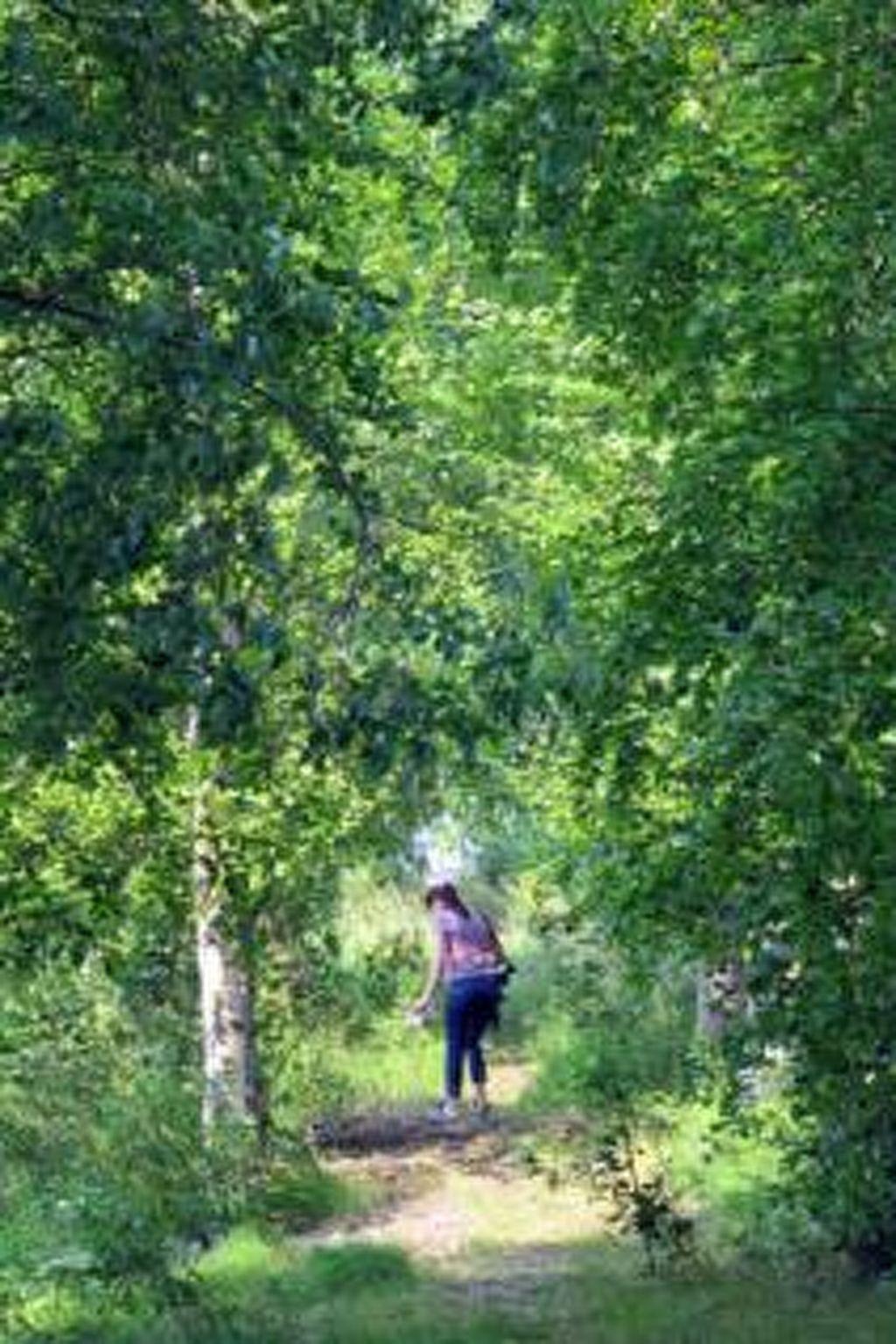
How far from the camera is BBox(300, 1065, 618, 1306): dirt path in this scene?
11.5 metres

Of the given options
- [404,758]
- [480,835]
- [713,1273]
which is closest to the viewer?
[404,758]

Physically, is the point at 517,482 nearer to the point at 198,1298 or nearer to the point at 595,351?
the point at 595,351

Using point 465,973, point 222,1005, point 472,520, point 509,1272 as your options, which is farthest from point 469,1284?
point 465,973

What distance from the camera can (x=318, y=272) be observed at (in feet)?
20.1

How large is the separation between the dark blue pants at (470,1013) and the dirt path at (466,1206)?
50cm

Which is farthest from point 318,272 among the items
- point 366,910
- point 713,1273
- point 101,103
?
point 366,910

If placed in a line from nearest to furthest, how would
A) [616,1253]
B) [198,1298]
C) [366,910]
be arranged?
1. [198,1298]
2. [616,1253]
3. [366,910]

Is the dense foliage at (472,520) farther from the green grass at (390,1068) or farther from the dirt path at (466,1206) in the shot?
the green grass at (390,1068)

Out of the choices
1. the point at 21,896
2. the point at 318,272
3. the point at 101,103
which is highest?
the point at 101,103

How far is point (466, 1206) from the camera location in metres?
13.1

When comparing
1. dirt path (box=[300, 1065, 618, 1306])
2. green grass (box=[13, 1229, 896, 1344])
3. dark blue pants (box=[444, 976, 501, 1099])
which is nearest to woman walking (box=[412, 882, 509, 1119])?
dark blue pants (box=[444, 976, 501, 1099])

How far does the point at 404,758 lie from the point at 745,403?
269 centimetres

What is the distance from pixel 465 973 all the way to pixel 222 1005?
2.55 metres

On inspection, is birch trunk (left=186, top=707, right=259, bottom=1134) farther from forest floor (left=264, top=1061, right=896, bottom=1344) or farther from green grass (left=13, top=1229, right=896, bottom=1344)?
green grass (left=13, top=1229, right=896, bottom=1344)
